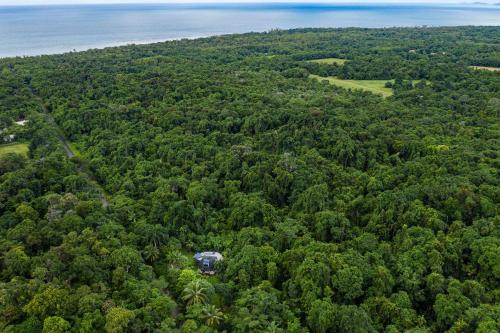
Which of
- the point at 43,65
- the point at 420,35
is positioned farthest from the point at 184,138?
the point at 420,35

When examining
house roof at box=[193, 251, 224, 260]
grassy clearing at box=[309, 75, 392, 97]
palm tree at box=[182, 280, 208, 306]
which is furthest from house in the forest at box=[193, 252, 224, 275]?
grassy clearing at box=[309, 75, 392, 97]

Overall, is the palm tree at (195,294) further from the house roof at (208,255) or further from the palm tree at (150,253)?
the palm tree at (150,253)

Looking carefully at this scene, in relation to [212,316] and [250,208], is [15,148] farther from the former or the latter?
[212,316]

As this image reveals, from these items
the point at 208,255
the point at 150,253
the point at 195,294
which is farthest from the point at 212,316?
the point at 150,253

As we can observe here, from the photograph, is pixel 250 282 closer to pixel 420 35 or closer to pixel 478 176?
pixel 478 176

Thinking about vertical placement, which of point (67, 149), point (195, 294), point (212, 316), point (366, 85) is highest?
point (366, 85)

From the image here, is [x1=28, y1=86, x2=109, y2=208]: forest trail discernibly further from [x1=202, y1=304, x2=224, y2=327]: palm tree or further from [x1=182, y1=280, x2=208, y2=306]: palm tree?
[x1=202, y1=304, x2=224, y2=327]: palm tree
